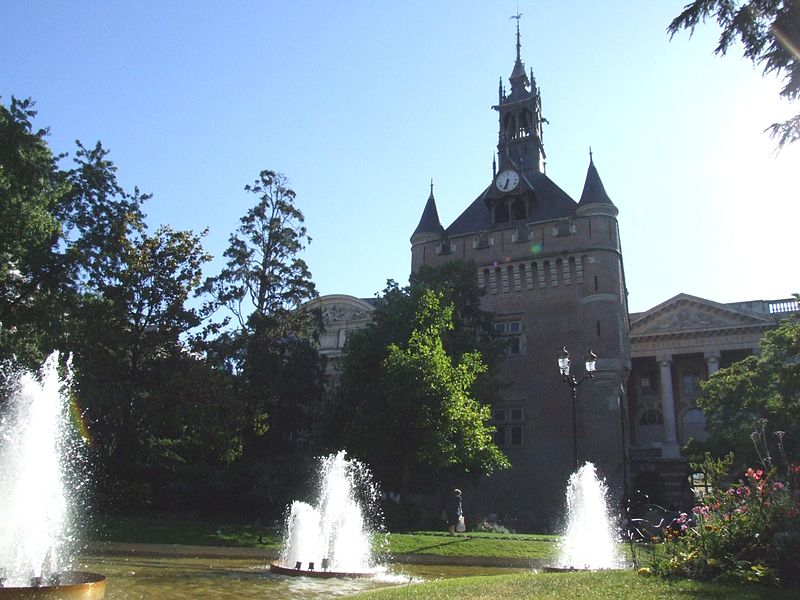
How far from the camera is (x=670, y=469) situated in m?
45.3

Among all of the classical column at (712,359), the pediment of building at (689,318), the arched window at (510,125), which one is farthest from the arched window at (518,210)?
the classical column at (712,359)

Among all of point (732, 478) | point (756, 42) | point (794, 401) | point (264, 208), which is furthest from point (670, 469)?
point (756, 42)

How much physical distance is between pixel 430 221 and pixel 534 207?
7.37 metres

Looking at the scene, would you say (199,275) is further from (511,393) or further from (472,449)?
(511,393)

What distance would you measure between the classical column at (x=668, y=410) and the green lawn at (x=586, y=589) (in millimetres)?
38953

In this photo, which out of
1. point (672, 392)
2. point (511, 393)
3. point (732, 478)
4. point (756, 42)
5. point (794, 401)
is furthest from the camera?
point (672, 392)

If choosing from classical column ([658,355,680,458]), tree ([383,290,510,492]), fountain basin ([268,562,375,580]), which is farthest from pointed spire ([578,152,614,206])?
fountain basin ([268,562,375,580])

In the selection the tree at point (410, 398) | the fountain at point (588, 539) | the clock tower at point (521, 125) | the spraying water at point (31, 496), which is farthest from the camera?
the clock tower at point (521, 125)

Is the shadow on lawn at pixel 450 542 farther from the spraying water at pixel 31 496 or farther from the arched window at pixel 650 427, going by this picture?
the arched window at pixel 650 427

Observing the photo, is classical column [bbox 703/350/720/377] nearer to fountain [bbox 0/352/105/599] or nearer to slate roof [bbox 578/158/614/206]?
slate roof [bbox 578/158/614/206]

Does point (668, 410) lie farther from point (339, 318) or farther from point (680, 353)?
point (339, 318)

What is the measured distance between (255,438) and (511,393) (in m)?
16.6

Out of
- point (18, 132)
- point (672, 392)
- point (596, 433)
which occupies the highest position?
point (18, 132)

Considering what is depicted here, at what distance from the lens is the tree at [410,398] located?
2864cm
